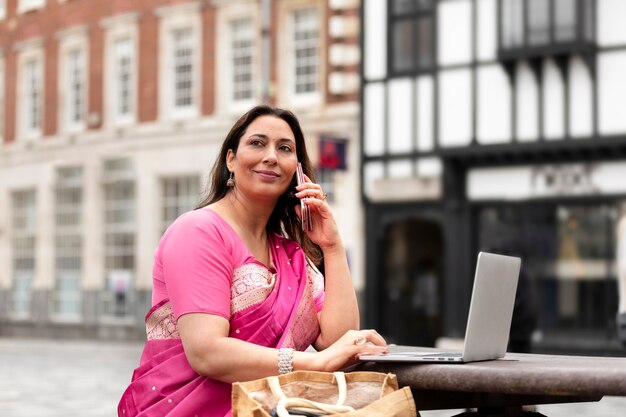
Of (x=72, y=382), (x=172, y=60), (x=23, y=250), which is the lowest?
(x=72, y=382)

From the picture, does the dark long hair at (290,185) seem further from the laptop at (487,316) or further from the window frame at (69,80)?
the window frame at (69,80)

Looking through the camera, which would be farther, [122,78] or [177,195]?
[122,78]

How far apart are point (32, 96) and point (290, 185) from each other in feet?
91.2

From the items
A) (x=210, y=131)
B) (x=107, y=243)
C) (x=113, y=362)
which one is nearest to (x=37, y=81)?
(x=107, y=243)

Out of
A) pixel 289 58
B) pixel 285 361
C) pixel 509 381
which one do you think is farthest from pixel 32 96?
pixel 509 381

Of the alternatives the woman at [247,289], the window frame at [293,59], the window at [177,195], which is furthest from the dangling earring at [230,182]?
the window at [177,195]

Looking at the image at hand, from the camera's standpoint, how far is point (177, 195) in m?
26.1

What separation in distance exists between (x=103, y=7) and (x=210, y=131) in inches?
205

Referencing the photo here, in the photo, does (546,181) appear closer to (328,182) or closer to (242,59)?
(328,182)

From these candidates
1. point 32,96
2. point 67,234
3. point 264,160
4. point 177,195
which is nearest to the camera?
point 264,160

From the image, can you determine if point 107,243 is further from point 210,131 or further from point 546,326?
point 546,326

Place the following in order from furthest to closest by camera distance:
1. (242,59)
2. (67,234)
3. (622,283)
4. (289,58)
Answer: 1. (67,234)
2. (242,59)
3. (289,58)
4. (622,283)

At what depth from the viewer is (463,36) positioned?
20.0 m

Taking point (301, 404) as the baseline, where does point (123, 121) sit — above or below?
above
